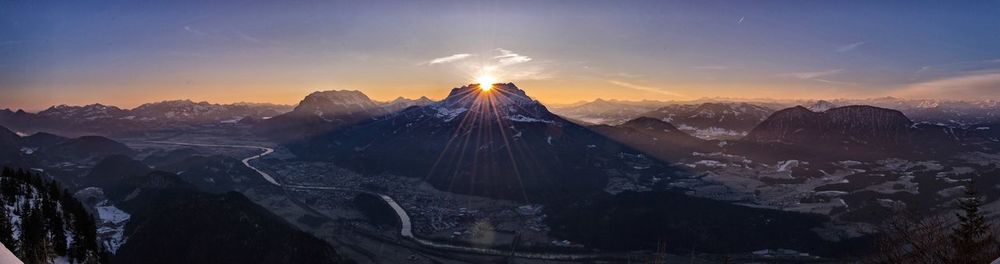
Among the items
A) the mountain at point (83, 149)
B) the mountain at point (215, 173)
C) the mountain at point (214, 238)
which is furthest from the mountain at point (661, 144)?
the mountain at point (83, 149)

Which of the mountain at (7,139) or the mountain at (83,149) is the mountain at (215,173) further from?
the mountain at (7,139)

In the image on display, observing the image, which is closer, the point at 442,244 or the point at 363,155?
the point at 442,244

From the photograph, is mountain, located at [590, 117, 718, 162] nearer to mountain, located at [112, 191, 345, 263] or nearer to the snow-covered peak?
the snow-covered peak

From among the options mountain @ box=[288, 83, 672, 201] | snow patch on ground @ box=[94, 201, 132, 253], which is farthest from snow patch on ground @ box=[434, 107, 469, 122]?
snow patch on ground @ box=[94, 201, 132, 253]

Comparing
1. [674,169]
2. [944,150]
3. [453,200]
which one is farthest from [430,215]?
[944,150]

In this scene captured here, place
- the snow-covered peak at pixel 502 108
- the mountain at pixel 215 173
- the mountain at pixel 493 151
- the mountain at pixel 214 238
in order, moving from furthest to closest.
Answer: the snow-covered peak at pixel 502 108 → the mountain at pixel 215 173 → the mountain at pixel 493 151 → the mountain at pixel 214 238

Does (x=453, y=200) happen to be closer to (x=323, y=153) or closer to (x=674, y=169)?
(x=674, y=169)
